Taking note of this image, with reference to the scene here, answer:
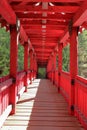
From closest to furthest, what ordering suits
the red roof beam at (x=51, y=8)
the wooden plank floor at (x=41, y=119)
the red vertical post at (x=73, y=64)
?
the wooden plank floor at (x=41, y=119) < the red roof beam at (x=51, y=8) < the red vertical post at (x=73, y=64)

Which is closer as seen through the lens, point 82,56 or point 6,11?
point 6,11

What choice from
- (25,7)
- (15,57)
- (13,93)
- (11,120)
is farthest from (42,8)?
(11,120)

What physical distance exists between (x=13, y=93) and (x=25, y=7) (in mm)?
2385

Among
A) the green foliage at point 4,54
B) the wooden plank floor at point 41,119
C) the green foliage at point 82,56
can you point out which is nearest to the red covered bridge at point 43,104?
the wooden plank floor at point 41,119

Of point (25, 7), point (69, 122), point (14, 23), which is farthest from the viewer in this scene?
point (14, 23)

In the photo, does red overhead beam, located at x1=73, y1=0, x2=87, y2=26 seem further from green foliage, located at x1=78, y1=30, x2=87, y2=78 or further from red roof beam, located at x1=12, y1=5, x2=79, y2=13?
Result: green foliage, located at x1=78, y1=30, x2=87, y2=78

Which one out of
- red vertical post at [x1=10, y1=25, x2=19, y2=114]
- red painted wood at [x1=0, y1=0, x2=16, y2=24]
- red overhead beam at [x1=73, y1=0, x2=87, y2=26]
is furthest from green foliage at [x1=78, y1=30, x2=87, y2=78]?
red painted wood at [x1=0, y1=0, x2=16, y2=24]

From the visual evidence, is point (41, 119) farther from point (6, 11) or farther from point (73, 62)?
point (6, 11)

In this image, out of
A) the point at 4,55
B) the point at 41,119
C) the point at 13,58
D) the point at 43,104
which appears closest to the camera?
the point at 41,119

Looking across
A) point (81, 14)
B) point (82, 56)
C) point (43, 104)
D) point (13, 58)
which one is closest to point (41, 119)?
point (13, 58)

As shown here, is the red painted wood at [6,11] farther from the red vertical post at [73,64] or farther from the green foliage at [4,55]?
the green foliage at [4,55]

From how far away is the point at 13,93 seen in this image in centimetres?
751

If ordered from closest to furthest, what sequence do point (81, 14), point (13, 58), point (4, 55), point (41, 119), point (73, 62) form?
point (81, 14) → point (41, 119) → point (13, 58) → point (73, 62) → point (4, 55)

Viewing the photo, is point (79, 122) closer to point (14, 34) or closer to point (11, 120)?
point (11, 120)
